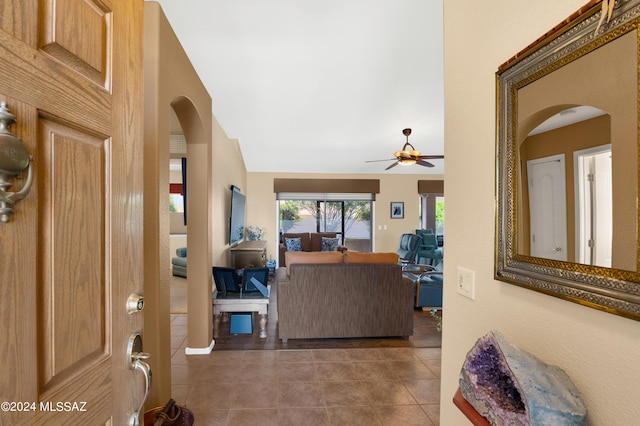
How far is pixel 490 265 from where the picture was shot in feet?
3.75

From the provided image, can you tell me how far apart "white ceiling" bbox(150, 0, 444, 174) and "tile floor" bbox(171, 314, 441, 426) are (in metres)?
3.42

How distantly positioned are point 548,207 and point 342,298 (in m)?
2.57

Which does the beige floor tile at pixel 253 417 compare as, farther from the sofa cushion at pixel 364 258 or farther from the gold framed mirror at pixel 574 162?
the gold framed mirror at pixel 574 162

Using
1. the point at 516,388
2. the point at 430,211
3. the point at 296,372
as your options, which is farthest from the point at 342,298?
the point at 430,211

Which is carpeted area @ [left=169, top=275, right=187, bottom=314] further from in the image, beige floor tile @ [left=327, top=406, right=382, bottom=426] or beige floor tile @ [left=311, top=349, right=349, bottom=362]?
beige floor tile @ [left=327, top=406, right=382, bottom=426]

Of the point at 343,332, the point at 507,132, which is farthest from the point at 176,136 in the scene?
the point at 507,132

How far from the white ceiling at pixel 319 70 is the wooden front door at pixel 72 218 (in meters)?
2.58

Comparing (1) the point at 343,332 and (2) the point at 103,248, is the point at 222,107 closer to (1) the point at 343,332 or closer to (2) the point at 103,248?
(1) the point at 343,332

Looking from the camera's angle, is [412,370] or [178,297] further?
[178,297]

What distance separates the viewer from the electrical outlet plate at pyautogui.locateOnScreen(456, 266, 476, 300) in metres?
1.24

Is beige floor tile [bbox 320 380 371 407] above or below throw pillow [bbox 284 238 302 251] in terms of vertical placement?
below

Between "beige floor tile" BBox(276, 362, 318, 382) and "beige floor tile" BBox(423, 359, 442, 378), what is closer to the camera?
"beige floor tile" BBox(276, 362, 318, 382)

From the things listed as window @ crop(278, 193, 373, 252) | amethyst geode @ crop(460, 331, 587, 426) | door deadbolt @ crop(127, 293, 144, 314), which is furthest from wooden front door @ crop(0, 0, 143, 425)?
window @ crop(278, 193, 373, 252)

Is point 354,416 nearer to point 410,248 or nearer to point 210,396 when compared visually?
point 210,396
